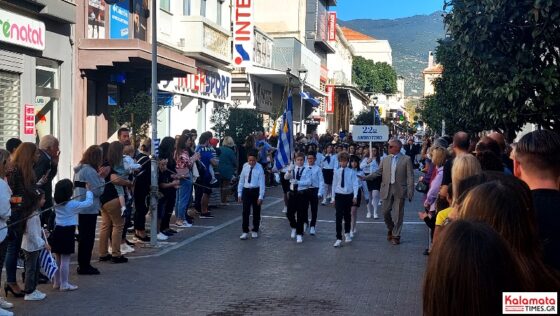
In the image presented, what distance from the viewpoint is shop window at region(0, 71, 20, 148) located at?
16078 millimetres

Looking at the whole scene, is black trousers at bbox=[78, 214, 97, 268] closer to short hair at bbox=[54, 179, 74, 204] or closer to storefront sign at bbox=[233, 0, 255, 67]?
short hair at bbox=[54, 179, 74, 204]

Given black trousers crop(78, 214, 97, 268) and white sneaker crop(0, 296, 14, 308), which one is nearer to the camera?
white sneaker crop(0, 296, 14, 308)

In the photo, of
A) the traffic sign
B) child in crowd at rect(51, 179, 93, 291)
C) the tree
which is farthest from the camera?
the traffic sign

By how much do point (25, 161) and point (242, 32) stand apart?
25.3 meters

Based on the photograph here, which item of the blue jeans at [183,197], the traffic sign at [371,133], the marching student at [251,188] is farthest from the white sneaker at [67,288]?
the traffic sign at [371,133]

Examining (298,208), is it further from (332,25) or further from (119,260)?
(332,25)

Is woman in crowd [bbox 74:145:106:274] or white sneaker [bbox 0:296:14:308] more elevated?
woman in crowd [bbox 74:145:106:274]

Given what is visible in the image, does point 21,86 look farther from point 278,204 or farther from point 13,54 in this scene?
point 278,204

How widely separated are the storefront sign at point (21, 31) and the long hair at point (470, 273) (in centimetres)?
1479

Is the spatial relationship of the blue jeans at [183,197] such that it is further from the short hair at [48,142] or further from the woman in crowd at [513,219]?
the woman in crowd at [513,219]

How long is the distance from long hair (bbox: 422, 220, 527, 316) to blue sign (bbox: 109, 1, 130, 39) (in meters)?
20.1

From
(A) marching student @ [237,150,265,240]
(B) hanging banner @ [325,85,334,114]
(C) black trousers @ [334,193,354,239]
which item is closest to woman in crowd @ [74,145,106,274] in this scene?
(A) marching student @ [237,150,265,240]

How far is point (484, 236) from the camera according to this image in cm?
210

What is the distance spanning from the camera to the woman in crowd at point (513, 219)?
96.4 inches
